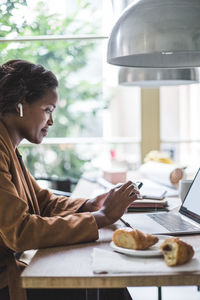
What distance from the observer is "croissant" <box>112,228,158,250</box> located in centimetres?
127

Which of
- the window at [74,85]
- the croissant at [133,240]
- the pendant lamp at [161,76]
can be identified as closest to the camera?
the croissant at [133,240]

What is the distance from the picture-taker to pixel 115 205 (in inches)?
62.9

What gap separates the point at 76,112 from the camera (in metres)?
5.96

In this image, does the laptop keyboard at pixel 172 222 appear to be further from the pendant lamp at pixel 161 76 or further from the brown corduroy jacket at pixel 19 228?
the pendant lamp at pixel 161 76

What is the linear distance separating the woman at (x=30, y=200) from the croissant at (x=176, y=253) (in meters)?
A: 0.31

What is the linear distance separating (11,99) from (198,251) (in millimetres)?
854

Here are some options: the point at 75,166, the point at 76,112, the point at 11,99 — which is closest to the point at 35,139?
the point at 11,99

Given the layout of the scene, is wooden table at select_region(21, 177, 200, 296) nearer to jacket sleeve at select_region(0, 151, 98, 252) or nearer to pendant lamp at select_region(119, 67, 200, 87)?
jacket sleeve at select_region(0, 151, 98, 252)

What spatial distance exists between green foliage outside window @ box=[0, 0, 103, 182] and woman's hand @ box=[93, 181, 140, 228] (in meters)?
2.70

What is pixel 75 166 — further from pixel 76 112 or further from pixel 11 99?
pixel 11 99

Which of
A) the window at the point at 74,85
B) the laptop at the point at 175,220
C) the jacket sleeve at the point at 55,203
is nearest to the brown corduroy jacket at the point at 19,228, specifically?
the laptop at the point at 175,220

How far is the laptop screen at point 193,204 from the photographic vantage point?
1753 mm

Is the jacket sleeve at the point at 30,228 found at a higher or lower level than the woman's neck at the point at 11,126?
lower

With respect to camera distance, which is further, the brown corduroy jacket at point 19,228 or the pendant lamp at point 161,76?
the pendant lamp at point 161,76
